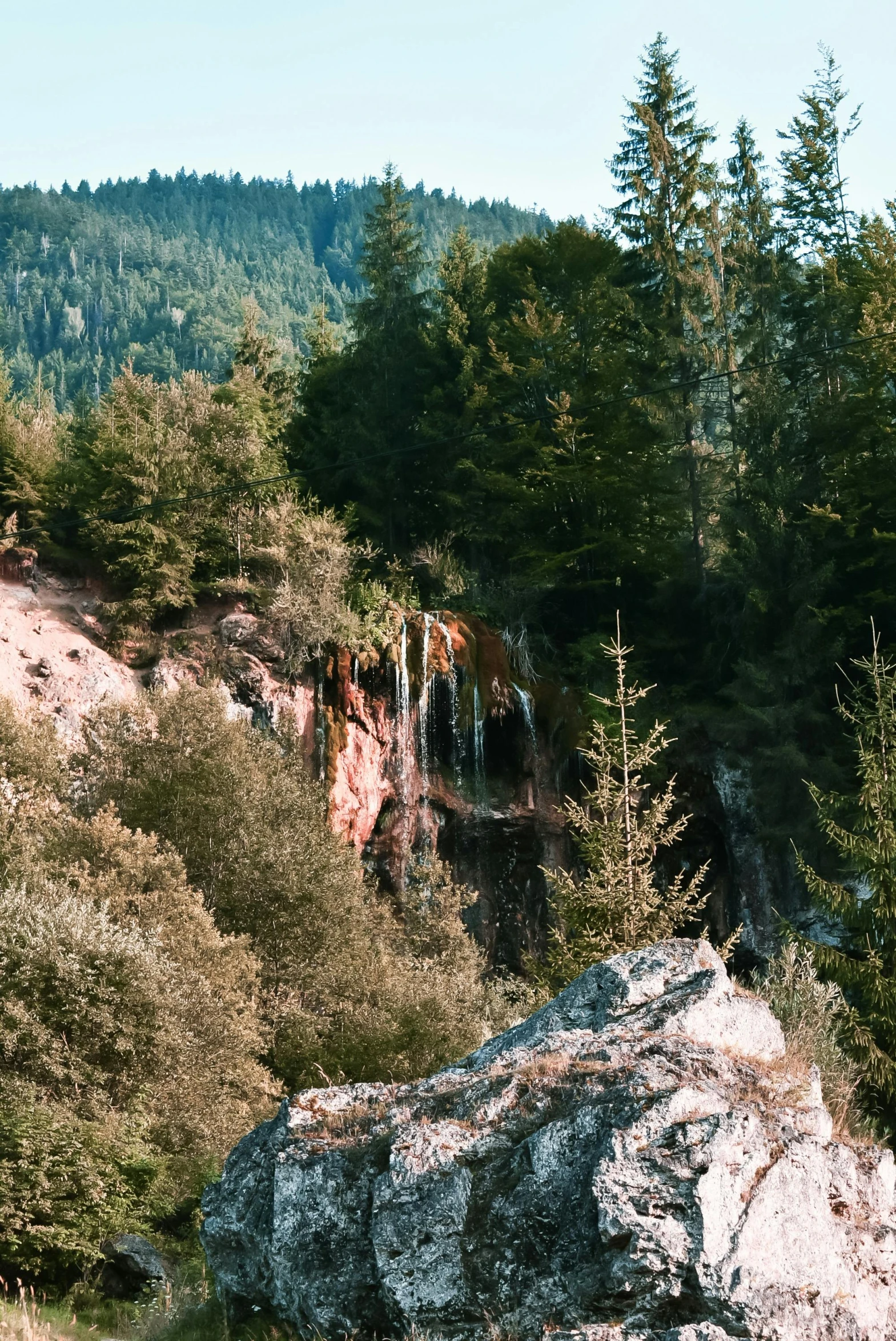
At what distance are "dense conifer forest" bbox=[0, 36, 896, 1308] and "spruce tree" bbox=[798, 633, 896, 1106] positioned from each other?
896 mm

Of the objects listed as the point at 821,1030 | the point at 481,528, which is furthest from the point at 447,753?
the point at 821,1030

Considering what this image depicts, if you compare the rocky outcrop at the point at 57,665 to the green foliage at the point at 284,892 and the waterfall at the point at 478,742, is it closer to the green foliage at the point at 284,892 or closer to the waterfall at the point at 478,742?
the green foliage at the point at 284,892

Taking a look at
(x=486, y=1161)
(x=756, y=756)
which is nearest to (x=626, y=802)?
(x=486, y=1161)

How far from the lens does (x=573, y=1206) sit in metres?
8.08

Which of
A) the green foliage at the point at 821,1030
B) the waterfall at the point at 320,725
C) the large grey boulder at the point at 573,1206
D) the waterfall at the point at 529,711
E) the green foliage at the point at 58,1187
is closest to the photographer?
the large grey boulder at the point at 573,1206

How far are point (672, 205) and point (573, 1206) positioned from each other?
35.5 metres

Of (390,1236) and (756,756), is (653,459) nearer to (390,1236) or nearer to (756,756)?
(756,756)

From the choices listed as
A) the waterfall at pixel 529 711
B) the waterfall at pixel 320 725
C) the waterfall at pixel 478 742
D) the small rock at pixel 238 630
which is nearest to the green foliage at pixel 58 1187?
the waterfall at pixel 320 725

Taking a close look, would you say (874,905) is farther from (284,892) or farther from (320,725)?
(320,725)

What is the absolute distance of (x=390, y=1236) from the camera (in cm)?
834

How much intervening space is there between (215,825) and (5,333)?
552 feet

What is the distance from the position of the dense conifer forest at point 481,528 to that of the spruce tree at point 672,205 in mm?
92

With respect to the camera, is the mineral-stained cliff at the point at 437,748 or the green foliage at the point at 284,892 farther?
the mineral-stained cliff at the point at 437,748

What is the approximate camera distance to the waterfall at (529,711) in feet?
113
